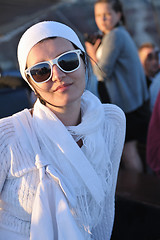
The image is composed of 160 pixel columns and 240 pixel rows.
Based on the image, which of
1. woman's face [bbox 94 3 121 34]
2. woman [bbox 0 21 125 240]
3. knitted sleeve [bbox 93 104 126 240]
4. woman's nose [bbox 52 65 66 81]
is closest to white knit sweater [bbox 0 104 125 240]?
woman [bbox 0 21 125 240]

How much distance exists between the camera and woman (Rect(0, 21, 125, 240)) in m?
1.30

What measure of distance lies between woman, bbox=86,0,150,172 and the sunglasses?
1.50 meters

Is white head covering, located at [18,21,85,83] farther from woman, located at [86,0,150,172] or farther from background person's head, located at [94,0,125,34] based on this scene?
background person's head, located at [94,0,125,34]

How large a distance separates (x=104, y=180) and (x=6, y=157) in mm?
464

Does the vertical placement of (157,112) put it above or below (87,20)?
below

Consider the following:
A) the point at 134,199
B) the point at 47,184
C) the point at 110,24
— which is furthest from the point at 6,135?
the point at 110,24

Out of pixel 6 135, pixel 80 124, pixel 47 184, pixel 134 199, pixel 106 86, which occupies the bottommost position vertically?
pixel 134 199

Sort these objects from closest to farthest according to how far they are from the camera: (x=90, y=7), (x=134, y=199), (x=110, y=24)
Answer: (x=134, y=199), (x=110, y=24), (x=90, y=7)

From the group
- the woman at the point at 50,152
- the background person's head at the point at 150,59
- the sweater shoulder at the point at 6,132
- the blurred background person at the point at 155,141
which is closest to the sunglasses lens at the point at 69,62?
the woman at the point at 50,152

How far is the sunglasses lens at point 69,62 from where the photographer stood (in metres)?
1.29

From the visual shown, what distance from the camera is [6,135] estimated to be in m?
1.34

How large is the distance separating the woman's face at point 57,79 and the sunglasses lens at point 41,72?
0.02 metres

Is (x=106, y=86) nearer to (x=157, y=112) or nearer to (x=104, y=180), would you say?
(x=157, y=112)

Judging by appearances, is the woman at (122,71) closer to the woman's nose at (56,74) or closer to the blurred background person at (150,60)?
the blurred background person at (150,60)
